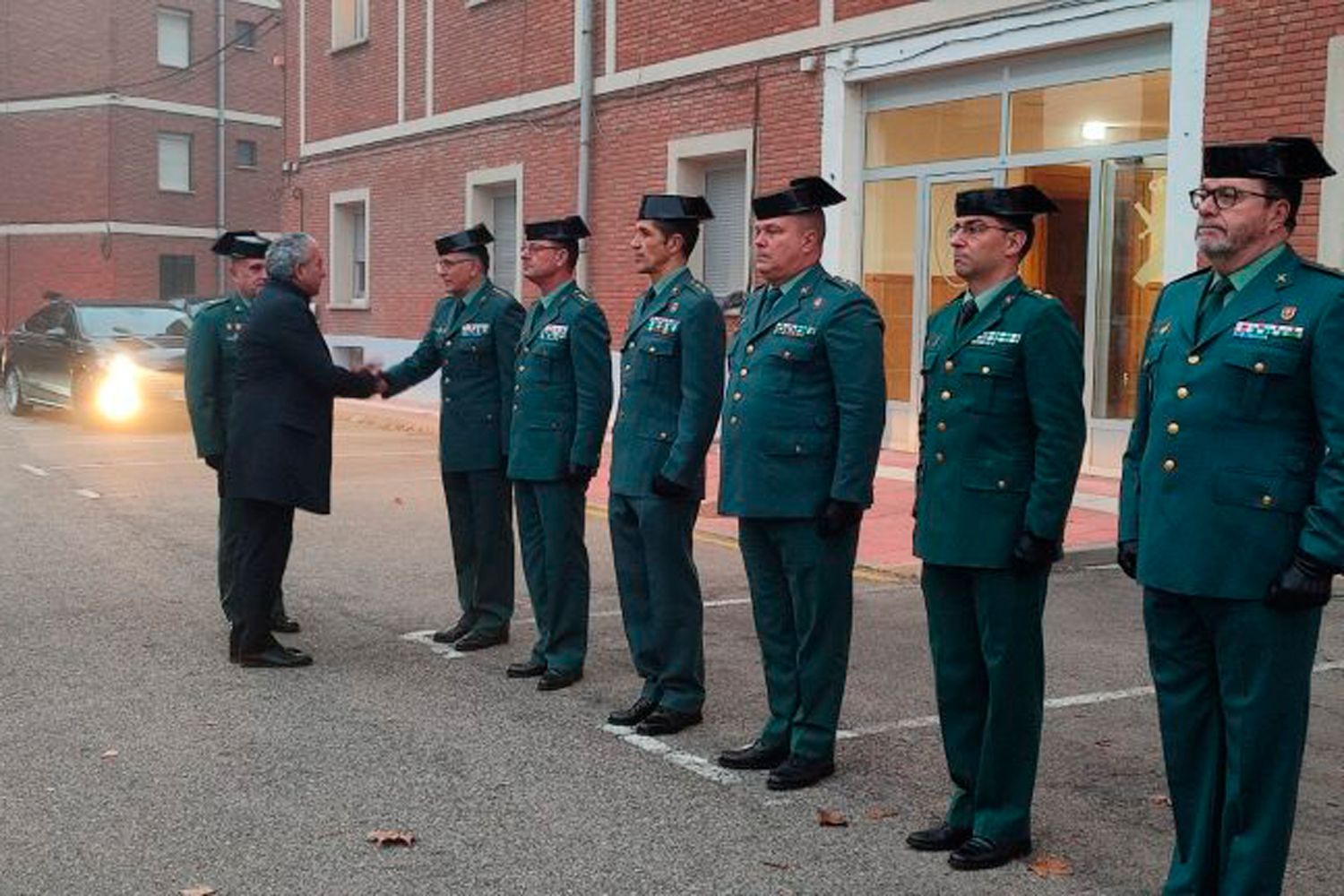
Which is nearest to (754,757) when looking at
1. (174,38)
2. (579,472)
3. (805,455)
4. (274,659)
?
(805,455)

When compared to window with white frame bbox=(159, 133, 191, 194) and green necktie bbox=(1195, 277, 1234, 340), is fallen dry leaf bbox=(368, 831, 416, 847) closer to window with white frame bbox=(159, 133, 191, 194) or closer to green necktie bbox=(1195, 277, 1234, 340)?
green necktie bbox=(1195, 277, 1234, 340)

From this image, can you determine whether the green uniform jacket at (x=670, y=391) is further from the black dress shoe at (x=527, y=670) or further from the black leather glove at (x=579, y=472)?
the black dress shoe at (x=527, y=670)

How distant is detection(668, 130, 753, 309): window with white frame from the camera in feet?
54.7

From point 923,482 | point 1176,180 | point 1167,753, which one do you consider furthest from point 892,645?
point 1176,180

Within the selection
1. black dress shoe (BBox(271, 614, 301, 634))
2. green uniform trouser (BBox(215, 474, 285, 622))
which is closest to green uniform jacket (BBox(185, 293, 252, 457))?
green uniform trouser (BBox(215, 474, 285, 622))

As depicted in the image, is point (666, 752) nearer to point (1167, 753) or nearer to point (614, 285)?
point (1167, 753)

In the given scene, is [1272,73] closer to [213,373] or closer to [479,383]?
[479,383]

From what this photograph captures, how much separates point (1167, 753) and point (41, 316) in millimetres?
20525

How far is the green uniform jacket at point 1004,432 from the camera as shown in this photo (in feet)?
15.4

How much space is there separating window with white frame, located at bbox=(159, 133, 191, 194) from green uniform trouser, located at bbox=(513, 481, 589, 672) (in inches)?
1520

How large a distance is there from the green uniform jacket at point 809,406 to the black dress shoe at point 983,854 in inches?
48.2

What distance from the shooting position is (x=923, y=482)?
5.00m

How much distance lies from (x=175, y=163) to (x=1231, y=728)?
4279 centimetres

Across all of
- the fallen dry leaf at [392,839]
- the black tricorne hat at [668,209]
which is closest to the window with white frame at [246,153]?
the black tricorne hat at [668,209]
